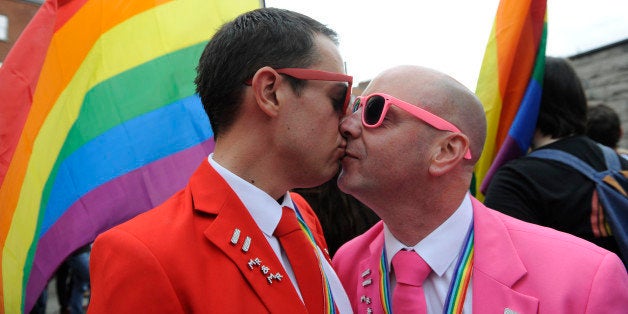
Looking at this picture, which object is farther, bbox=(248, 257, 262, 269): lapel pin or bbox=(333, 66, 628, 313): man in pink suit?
bbox=(333, 66, 628, 313): man in pink suit

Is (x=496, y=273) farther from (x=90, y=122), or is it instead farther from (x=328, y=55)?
(x=90, y=122)

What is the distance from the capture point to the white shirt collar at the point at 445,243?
1.88 metres

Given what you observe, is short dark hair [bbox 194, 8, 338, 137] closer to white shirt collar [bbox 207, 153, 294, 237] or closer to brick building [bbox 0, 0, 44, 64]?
white shirt collar [bbox 207, 153, 294, 237]

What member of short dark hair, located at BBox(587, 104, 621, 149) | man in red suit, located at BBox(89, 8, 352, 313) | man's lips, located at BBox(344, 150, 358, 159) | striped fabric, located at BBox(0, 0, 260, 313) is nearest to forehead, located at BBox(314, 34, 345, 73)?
man in red suit, located at BBox(89, 8, 352, 313)

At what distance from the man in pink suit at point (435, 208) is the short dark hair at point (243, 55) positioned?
0.35m

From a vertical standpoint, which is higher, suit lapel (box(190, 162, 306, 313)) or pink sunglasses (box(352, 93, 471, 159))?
pink sunglasses (box(352, 93, 471, 159))

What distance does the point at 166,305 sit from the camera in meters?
1.45

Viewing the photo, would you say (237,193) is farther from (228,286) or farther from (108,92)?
(108,92)

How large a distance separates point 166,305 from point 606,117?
148 inches

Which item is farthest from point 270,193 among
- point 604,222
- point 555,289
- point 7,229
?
point 604,222

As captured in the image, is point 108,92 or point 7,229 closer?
point 7,229


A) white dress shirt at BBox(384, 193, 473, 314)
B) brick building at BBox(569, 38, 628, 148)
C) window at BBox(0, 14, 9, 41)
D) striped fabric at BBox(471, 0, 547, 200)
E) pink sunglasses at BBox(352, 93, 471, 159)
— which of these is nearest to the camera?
white dress shirt at BBox(384, 193, 473, 314)

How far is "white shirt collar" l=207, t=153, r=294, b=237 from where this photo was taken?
183 centimetres

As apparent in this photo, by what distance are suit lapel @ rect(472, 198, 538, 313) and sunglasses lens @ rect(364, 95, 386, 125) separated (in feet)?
1.84
